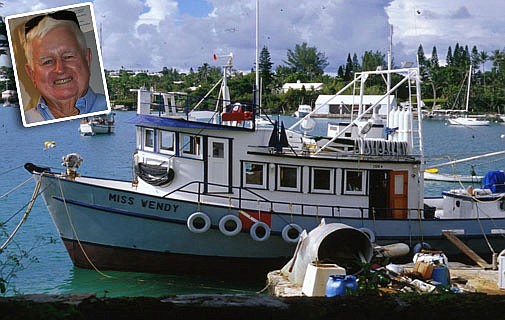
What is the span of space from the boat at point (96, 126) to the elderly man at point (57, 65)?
6031cm

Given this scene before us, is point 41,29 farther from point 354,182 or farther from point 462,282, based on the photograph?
Answer: point 354,182

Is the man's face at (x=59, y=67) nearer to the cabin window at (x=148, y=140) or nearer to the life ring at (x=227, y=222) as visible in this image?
the life ring at (x=227, y=222)

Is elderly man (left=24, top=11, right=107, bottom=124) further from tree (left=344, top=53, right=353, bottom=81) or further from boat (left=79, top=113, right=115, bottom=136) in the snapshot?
tree (left=344, top=53, right=353, bottom=81)

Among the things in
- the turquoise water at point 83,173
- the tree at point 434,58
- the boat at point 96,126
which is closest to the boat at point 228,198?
the turquoise water at point 83,173

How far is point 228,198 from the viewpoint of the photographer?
48.6 feet

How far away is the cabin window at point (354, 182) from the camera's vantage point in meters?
15.2

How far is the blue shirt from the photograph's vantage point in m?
5.48

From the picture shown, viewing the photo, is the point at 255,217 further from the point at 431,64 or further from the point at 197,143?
the point at 431,64

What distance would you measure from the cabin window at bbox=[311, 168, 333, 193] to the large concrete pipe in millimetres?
2948

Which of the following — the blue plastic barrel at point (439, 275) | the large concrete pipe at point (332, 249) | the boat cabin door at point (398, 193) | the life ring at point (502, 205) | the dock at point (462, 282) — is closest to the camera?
the dock at point (462, 282)

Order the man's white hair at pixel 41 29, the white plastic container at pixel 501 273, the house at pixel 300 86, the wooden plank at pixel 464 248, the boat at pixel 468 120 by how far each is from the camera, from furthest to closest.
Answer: the house at pixel 300 86 < the boat at pixel 468 120 < the wooden plank at pixel 464 248 < the white plastic container at pixel 501 273 < the man's white hair at pixel 41 29

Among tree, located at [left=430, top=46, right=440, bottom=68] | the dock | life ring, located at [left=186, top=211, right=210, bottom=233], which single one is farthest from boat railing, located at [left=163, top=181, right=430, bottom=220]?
tree, located at [left=430, top=46, right=440, bottom=68]

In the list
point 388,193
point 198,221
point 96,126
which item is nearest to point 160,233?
point 198,221

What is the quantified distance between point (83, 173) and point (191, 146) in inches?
879
